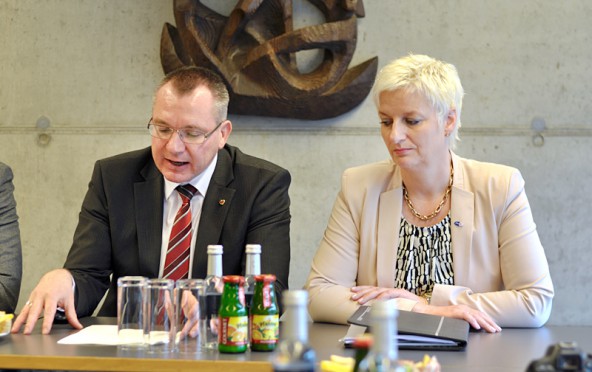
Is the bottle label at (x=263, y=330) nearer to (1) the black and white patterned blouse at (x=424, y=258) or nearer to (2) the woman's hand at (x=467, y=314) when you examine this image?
(2) the woman's hand at (x=467, y=314)

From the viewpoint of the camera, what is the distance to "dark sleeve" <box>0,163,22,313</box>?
104 inches

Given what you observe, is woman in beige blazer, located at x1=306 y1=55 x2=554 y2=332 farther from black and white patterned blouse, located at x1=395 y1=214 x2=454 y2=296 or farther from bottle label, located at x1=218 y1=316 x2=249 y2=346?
bottle label, located at x1=218 y1=316 x2=249 y2=346

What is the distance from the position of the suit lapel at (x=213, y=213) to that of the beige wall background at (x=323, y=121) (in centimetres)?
114

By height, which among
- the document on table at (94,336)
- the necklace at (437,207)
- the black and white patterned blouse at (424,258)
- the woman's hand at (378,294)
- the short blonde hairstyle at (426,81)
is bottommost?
the document on table at (94,336)

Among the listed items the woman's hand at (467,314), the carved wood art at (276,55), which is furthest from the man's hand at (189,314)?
the carved wood art at (276,55)

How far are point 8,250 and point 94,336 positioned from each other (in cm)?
80

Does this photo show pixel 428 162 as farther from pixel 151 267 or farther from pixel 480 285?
pixel 151 267

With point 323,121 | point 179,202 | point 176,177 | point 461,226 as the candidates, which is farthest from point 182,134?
point 323,121

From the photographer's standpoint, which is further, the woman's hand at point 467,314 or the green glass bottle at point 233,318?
the woman's hand at point 467,314

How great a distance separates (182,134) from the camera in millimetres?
2676

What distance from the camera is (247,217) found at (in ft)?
9.16

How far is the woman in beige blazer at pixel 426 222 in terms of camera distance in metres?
2.59

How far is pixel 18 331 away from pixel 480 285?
1.43 m

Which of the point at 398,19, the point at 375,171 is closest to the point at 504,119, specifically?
the point at 398,19
